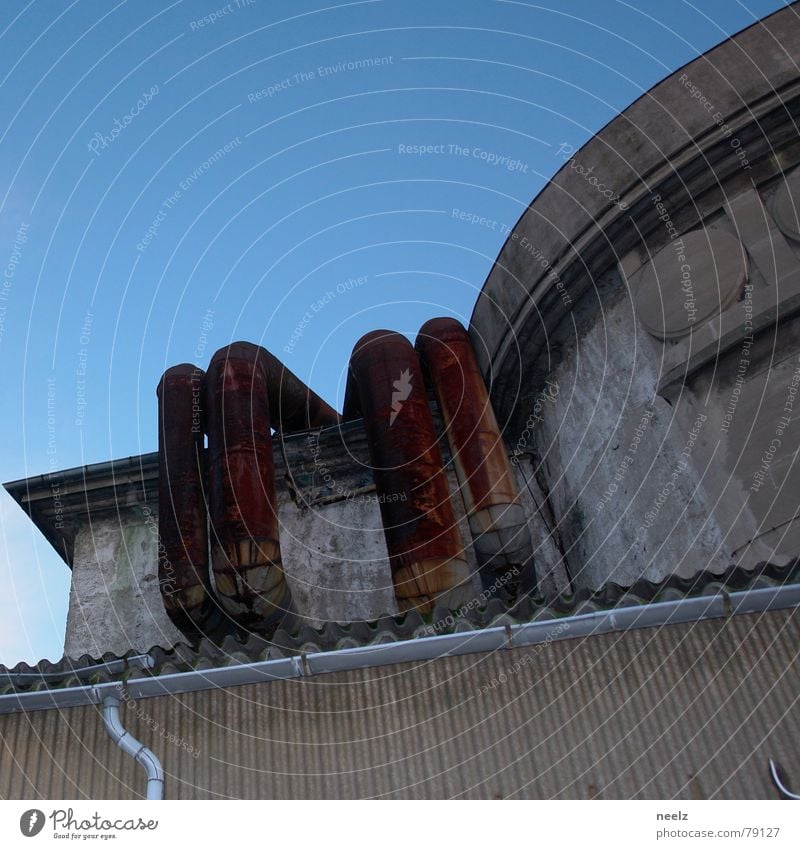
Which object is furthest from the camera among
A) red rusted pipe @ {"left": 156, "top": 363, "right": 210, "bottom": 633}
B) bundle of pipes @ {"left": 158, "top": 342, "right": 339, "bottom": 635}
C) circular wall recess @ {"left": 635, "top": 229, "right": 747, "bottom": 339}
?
red rusted pipe @ {"left": 156, "top": 363, "right": 210, "bottom": 633}

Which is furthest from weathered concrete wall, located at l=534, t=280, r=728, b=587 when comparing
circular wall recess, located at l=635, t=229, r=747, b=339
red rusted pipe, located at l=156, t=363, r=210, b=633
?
red rusted pipe, located at l=156, t=363, r=210, b=633

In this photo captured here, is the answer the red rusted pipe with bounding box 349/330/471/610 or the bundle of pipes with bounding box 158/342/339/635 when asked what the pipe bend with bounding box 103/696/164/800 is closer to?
the bundle of pipes with bounding box 158/342/339/635

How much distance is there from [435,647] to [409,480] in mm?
3271

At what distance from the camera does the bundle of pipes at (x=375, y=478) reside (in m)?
8.32

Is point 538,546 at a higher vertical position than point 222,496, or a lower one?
lower

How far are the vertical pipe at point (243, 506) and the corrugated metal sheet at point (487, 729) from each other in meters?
2.59

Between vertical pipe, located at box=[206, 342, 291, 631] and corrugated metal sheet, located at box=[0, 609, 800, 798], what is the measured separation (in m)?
2.59

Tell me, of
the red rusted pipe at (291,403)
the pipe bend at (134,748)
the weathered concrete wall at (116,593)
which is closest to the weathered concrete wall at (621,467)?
the red rusted pipe at (291,403)

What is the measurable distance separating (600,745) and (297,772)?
1.93m

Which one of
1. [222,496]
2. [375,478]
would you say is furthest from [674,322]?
[222,496]

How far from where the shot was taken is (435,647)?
18.3 ft

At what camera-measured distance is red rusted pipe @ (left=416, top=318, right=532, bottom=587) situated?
29.2 feet

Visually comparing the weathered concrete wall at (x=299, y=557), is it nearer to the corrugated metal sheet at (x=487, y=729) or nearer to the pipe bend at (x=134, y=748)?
the corrugated metal sheet at (x=487, y=729)

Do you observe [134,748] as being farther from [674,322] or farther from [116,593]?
[674,322]
